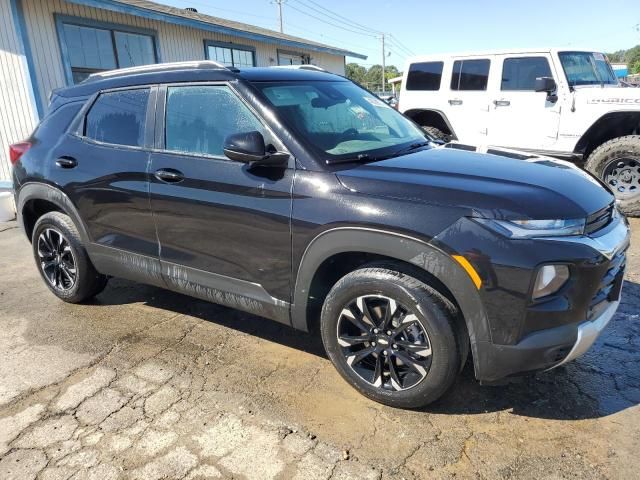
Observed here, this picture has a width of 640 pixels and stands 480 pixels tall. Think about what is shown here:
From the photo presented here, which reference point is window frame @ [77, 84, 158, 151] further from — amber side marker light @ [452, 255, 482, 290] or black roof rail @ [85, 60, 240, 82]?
amber side marker light @ [452, 255, 482, 290]

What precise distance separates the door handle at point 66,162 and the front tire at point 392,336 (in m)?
2.35

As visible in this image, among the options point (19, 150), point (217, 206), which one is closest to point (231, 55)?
point (19, 150)

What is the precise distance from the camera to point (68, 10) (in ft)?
30.0

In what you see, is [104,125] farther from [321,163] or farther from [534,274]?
[534,274]

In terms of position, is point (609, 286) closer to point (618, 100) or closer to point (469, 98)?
point (618, 100)

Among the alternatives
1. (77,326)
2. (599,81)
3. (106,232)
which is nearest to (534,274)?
(106,232)

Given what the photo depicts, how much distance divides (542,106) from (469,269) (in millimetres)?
5788

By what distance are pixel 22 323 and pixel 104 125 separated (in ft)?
5.77

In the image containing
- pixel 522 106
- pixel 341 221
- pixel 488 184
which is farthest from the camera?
pixel 522 106

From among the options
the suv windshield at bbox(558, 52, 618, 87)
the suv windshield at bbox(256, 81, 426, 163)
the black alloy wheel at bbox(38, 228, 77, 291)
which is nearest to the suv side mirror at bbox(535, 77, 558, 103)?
the suv windshield at bbox(558, 52, 618, 87)

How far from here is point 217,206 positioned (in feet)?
9.87

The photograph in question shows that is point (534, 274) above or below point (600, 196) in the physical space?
below

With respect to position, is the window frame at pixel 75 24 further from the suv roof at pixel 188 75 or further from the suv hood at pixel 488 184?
the suv hood at pixel 488 184

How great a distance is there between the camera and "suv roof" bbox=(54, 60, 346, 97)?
3.16 m
